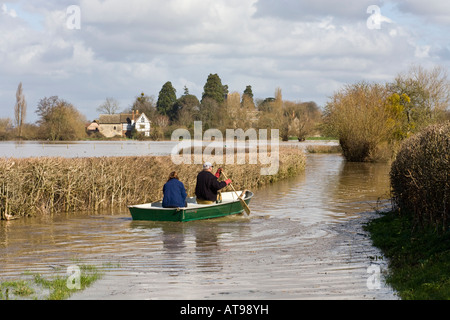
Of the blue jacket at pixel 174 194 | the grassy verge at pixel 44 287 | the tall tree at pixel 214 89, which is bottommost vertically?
the grassy verge at pixel 44 287

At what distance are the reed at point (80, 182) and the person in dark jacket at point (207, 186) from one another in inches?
181

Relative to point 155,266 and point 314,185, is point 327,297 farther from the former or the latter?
point 314,185

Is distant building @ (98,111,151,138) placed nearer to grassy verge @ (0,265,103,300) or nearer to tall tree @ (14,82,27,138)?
tall tree @ (14,82,27,138)

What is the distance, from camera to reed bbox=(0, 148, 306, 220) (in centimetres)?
1833

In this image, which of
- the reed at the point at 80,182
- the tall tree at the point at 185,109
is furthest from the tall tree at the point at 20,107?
the reed at the point at 80,182

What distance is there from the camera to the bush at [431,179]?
11.5m

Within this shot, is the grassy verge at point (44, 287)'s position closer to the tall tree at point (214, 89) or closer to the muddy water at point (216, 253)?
the muddy water at point (216, 253)

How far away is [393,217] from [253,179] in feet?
51.4

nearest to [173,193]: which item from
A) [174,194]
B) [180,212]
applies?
[174,194]

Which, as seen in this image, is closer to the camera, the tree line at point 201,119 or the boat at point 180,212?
the boat at point 180,212

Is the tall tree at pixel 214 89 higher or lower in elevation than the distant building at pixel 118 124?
higher

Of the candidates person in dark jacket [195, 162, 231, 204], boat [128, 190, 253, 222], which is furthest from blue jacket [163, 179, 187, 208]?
person in dark jacket [195, 162, 231, 204]

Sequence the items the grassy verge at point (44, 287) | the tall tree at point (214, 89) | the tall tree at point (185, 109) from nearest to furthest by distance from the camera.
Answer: the grassy verge at point (44, 287) → the tall tree at point (185, 109) → the tall tree at point (214, 89)
